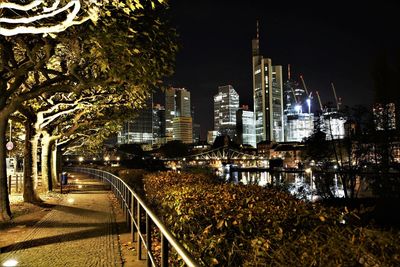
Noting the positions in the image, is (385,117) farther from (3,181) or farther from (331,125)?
(3,181)

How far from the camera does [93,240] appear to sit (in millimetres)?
8062

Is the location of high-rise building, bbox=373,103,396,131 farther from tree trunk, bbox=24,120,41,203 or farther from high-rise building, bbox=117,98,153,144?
high-rise building, bbox=117,98,153,144

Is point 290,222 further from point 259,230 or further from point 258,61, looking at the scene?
point 258,61

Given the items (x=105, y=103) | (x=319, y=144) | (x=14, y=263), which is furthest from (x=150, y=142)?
(x=14, y=263)

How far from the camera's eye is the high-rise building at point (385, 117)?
20297mm

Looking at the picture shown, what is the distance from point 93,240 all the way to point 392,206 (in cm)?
1162

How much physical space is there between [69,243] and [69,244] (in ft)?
0.34

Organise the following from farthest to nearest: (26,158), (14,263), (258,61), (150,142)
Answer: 1. (258,61)
2. (150,142)
3. (26,158)
4. (14,263)

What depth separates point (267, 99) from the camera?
599ft

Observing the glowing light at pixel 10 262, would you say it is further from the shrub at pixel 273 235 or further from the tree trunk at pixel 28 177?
the tree trunk at pixel 28 177

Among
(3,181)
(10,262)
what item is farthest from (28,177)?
(10,262)

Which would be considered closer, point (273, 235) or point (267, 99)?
point (273, 235)

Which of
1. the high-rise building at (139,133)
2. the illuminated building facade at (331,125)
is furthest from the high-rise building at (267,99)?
the illuminated building facade at (331,125)

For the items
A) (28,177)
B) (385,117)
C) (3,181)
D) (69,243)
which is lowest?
(69,243)
